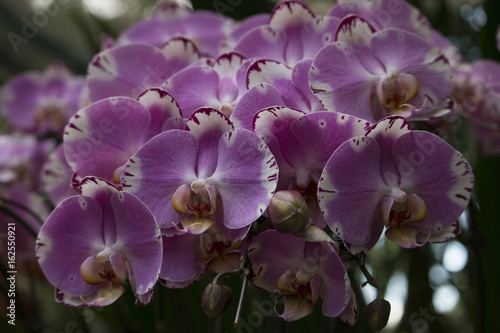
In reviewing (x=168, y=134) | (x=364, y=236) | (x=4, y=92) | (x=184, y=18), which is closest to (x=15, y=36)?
(x=4, y=92)

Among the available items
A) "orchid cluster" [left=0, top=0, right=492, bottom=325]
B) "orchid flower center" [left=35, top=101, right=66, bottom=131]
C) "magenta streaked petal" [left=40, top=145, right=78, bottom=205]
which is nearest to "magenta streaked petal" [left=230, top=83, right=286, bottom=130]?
Result: "orchid cluster" [left=0, top=0, right=492, bottom=325]

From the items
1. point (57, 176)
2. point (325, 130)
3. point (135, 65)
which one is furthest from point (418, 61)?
point (57, 176)

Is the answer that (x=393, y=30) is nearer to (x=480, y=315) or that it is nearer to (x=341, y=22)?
(x=341, y=22)

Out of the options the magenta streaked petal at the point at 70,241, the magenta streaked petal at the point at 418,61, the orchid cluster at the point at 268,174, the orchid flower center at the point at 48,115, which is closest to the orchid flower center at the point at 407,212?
the orchid cluster at the point at 268,174

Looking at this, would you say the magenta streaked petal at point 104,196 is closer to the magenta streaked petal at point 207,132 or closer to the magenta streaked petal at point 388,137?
the magenta streaked petal at point 207,132

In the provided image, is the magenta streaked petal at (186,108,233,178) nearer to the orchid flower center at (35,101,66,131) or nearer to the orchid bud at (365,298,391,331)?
the orchid bud at (365,298,391,331)

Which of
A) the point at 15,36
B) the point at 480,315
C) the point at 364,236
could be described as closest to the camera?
the point at 364,236
